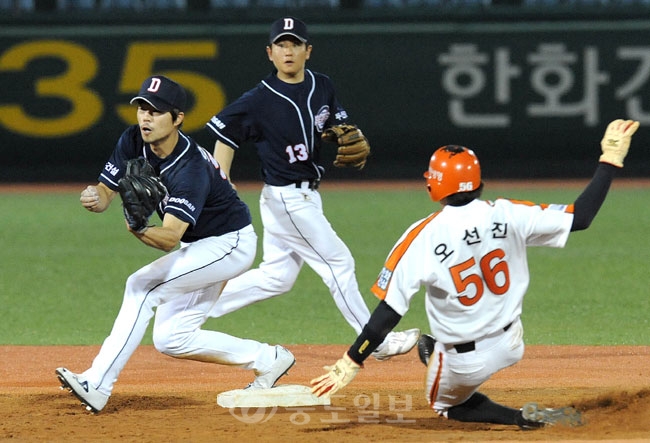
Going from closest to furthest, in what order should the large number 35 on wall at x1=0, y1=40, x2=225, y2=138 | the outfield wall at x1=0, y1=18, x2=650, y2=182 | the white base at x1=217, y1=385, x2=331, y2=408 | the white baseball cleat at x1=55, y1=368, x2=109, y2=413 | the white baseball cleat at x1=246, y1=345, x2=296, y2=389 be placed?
the white baseball cleat at x1=55, y1=368, x2=109, y2=413 → the white base at x1=217, y1=385, x2=331, y2=408 → the white baseball cleat at x1=246, y1=345, x2=296, y2=389 → the outfield wall at x1=0, y1=18, x2=650, y2=182 → the large number 35 on wall at x1=0, y1=40, x2=225, y2=138

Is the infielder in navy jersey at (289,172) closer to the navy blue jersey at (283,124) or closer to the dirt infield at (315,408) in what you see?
the navy blue jersey at (283,124)

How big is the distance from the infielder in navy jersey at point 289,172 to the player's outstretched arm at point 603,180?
2.13 metres

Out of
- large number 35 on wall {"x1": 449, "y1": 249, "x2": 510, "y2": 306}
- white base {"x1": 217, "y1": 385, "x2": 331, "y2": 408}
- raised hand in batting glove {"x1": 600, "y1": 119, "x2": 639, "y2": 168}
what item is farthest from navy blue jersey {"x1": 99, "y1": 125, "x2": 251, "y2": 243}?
raised hand in batting glove {"x1": 600, "y1": 119, "x2": 639, "y2": 168}

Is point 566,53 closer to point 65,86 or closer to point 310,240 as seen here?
point 65,86

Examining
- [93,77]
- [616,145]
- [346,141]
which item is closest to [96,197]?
[346,141]

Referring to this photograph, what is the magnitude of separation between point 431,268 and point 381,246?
23.5 ft

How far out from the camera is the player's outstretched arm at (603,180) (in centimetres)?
525

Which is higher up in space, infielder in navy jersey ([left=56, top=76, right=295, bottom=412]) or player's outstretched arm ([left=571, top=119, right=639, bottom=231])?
player's outstretched arm ([left=571, top=119, right=639, bottom=231])

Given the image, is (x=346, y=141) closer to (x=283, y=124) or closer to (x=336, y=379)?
(x=283, y=124)

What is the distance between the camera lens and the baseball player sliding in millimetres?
5191

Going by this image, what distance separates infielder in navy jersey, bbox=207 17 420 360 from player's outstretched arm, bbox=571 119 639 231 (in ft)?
6.99

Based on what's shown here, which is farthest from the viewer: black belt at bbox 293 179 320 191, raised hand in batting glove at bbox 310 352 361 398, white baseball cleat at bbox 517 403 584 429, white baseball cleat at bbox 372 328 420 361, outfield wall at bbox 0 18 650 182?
outfield wall at bbox 0 18 650 182

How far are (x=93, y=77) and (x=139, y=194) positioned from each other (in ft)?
39.1

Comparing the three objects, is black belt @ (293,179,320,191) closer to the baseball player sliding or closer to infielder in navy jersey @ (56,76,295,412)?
infielder in navy jersey @ (56,76,295,412)
